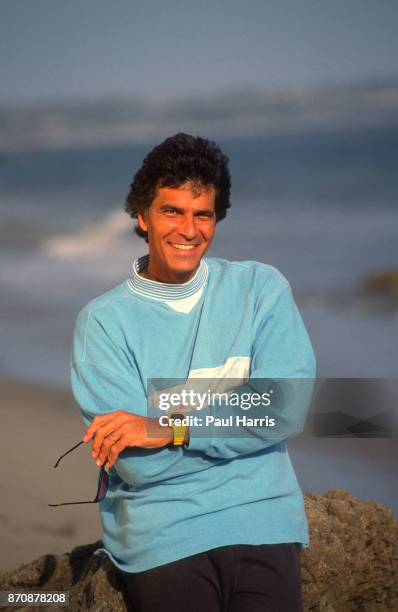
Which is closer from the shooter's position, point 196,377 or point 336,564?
point 196,377

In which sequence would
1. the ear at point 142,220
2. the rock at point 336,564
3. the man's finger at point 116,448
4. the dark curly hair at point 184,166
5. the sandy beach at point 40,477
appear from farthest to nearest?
1. the sandy beach at point 40,477
2. the rock at point 336,564
3. the ear at point 142,220
4. the dark curly hair at point 184,166
5. the man's finger at point 116,448

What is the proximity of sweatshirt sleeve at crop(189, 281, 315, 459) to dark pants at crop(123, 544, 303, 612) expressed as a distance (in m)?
0.19

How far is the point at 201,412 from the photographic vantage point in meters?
1.90

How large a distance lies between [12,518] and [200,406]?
1644mm

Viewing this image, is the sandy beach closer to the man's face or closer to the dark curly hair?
the man's face

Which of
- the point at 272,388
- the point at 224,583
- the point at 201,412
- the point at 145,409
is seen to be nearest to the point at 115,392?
the point at 145,409

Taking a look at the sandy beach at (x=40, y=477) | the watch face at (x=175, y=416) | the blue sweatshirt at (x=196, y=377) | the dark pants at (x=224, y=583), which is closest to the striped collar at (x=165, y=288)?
the blue sweatshirt at (x=196, y=377)

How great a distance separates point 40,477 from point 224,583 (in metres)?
1.88

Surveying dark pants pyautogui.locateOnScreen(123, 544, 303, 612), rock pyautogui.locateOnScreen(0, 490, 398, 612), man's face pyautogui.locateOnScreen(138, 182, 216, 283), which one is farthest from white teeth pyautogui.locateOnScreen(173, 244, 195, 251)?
rock pyautogui.locateOnScreen(0, 490, 398, 612)

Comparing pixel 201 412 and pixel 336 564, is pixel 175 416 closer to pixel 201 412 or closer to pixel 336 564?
pixel 201 412

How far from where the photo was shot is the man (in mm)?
1880

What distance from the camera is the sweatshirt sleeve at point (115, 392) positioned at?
1.90 meters

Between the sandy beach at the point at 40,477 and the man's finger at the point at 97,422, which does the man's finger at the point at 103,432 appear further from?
the sandy beach at the point at 40,477

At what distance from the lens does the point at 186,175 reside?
200 cm
